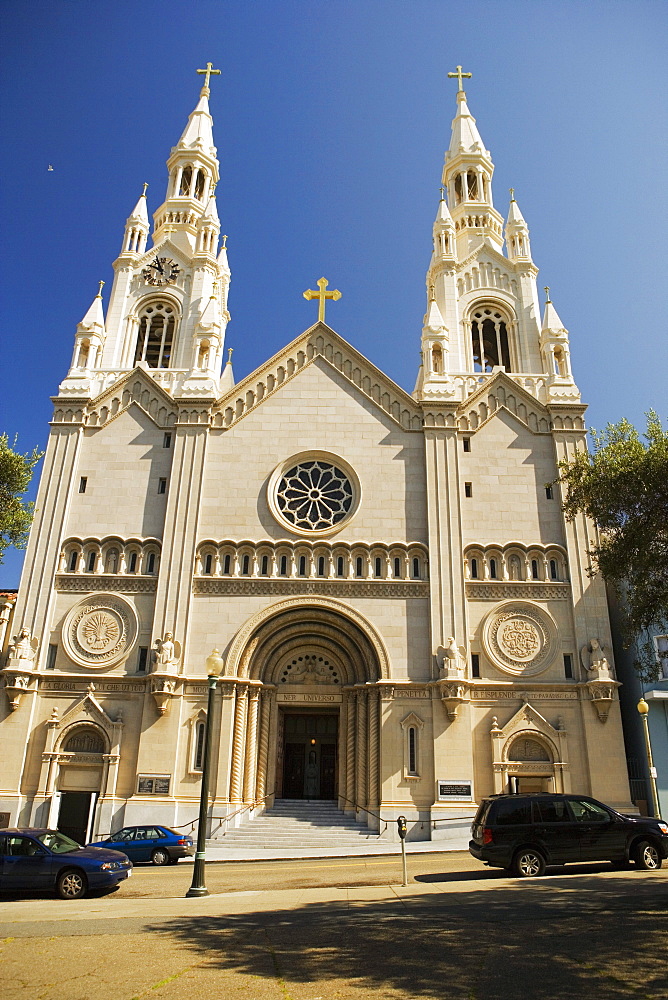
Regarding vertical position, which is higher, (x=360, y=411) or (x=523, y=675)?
(x=360, y=411)

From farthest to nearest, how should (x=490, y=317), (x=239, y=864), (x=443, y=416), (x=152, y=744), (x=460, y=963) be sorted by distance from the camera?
(x=490, y=317)
(x=443, y=416)
(x=152, y=744)
(x=239, y=864)
(x=460, y=963)

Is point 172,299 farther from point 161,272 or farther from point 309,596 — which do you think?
point 309,596

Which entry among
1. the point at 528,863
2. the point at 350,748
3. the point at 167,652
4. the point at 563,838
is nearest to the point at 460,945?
the point at 528,863

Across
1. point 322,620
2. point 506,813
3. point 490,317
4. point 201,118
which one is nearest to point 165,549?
point 322,620

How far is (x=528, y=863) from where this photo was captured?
15711 millimetres

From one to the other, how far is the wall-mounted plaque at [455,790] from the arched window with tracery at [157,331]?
26.5 meters

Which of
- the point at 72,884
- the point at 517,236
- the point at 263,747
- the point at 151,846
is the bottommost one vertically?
the point at 72,884

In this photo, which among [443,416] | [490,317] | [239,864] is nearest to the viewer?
[239,864]

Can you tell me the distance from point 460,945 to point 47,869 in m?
10.6

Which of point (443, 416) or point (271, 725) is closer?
point (271, 725)

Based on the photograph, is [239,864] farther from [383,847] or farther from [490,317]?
[490,317]

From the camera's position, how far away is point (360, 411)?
3584 centimetres

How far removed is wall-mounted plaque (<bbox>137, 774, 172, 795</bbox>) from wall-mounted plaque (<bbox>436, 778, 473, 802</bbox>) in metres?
10.8

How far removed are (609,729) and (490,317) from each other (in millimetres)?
23572
